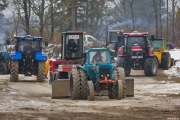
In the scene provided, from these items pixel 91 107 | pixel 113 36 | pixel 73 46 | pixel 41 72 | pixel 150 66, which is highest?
pixel 113 36

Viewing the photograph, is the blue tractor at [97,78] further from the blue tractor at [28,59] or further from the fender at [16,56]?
the fender at [16,56]

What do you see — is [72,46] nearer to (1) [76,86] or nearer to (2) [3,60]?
(1) [76,86]

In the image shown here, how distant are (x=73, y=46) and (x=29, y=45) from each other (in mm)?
4081

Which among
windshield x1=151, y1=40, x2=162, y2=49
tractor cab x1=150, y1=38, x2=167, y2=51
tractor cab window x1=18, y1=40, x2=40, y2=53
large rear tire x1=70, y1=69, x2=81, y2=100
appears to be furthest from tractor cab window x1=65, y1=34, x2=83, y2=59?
windshield x1=151, y1=40, x2=162, y2=49

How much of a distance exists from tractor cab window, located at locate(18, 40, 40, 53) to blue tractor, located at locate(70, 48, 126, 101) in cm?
997


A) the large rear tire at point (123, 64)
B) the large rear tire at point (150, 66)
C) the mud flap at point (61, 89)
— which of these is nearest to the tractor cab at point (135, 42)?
the large rear tire at point (123, 64)

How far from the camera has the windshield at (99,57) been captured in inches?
736

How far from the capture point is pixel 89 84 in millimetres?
17953

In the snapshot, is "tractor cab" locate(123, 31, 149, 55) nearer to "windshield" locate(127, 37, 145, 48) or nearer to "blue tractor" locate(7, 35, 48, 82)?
"windshield" locate(127, 37, 145, 48)

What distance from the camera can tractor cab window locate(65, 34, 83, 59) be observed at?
25375 millimetres

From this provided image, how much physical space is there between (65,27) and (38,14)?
36.1 feet

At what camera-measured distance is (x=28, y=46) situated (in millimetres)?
28766

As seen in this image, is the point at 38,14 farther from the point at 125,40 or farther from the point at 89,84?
the point at 89,84

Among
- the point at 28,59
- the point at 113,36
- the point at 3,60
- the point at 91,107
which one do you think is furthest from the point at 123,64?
the point at 113,36
